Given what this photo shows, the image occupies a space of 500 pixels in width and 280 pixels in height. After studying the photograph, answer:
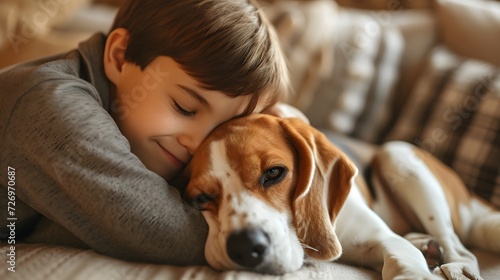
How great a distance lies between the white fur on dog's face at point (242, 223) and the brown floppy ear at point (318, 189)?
0.04 metres

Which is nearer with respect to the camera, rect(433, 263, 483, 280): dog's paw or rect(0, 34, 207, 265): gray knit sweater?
rect(0, 34, 207, 265): gray knit sweater

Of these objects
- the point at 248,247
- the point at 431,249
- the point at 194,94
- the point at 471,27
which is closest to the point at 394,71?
the point at 471,27

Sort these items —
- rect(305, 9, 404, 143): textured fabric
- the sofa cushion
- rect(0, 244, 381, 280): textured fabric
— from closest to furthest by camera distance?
rect(0, 244, 381, 280): textured fabric
the sofa cushion
rect(305, 9, 404, 143): textured fabric

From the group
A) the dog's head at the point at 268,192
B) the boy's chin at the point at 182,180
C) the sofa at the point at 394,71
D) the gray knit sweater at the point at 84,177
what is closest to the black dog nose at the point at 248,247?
the dog's head at the point at 268,192

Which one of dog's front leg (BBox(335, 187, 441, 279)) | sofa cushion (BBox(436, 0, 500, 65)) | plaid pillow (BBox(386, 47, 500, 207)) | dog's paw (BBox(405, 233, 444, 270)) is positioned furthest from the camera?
sofa cushion (BBox(436, 0, 500, 65))

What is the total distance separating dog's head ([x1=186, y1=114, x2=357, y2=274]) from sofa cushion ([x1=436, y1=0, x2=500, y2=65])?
1379mm

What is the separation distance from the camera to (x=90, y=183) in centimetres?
116

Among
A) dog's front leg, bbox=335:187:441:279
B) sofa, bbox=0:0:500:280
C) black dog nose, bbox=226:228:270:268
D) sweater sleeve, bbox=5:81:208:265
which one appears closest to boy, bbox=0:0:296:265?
sweater sleeve, bbox=5:81:208:265

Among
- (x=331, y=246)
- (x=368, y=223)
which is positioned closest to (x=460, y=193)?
(x=368, y=223)

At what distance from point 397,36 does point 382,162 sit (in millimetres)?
929

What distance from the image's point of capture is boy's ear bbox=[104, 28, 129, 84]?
1.52 meters

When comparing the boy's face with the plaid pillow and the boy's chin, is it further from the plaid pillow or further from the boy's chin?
the plaid pillow

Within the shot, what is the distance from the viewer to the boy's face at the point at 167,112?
1403mm

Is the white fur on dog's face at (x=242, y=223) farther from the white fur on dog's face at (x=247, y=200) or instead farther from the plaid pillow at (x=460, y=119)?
the plaid pillow at (x=460, y=119)
